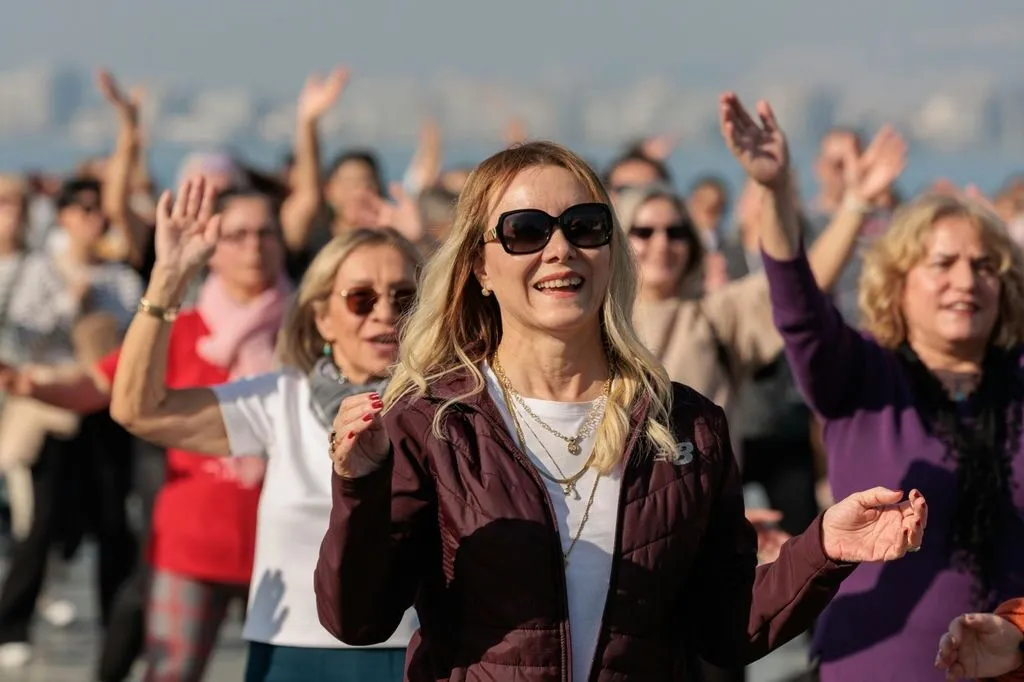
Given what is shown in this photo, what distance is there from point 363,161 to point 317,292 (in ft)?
16.0

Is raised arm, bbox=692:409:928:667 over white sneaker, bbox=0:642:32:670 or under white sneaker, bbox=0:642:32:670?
over

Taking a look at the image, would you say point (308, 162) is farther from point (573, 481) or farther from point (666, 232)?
point (573, 481)

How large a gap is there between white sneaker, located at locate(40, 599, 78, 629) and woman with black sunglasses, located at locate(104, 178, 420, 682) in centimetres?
477

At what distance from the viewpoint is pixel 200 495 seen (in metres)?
5.64

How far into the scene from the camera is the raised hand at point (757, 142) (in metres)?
4.59

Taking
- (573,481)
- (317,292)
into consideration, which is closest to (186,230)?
(317,292)

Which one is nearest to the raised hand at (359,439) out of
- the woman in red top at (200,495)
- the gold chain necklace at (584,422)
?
the gold chain necklace at (584,422)

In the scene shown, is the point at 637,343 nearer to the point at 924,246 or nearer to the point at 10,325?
the point at 924,246

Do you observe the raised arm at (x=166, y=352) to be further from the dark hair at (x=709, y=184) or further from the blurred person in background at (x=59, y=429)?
the dark hair at (x=709, y=184)

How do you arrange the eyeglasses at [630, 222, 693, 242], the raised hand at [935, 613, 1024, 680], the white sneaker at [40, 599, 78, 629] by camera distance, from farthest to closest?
the white sneaker at [40, 599, 78, 629] < the eyeglasses at [630, 222, 693, 242] < the raised hand at [935, 613, 1024, 680]

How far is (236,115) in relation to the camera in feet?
102

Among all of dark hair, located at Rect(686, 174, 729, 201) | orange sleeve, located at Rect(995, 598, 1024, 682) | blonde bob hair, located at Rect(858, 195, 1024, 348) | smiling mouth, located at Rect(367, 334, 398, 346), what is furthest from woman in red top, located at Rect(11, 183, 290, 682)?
dark hair, located at Rect(686, 174, 729, 201)

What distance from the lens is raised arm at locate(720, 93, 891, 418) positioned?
449 cm

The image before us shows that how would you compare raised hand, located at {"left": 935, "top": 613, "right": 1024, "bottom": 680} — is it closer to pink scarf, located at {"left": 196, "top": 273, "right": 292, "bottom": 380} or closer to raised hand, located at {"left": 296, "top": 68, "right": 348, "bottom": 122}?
pink scarf, located at {"left": 196, "top": 273, "right": 292, "bottom": 380}
